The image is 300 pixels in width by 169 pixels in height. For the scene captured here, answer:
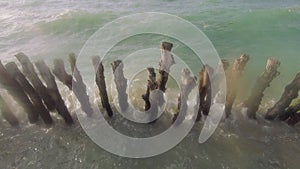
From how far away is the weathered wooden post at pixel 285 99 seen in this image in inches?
299

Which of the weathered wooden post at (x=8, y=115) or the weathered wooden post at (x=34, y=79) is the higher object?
the weathered wooden post at (x=34, y=79)

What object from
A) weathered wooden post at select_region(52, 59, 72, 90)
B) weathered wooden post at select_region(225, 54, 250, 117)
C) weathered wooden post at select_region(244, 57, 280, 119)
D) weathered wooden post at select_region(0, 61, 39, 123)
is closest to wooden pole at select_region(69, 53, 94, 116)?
weathered wooden post at select_region(52, 59, 72, 90)

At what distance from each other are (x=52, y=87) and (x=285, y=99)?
22.6ft

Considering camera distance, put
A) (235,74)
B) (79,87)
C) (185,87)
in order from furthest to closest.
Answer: (79,87)
(185,87)
(235,74)

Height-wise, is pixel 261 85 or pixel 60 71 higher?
pixel 60 71

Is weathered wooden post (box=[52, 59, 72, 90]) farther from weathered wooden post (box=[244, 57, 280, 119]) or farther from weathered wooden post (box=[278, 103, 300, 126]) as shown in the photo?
weathered wooden post (box=[278, 103, 300, 126])

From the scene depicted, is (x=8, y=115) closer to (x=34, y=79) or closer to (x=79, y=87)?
(x=34, y=79)

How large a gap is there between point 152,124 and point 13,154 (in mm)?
4364

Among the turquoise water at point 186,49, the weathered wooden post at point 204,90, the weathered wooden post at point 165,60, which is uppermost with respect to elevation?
the weathered wooden post at point 165,60

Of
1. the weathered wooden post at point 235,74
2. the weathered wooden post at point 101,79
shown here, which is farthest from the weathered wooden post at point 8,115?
the weathered wooden post at point 235,74

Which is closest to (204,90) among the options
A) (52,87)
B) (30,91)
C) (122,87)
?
(122,87)

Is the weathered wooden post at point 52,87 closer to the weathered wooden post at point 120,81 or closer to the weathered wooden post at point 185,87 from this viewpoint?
the weathered wooden post at point 120,81

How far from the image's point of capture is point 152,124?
363 inches

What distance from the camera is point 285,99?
8.04 m
